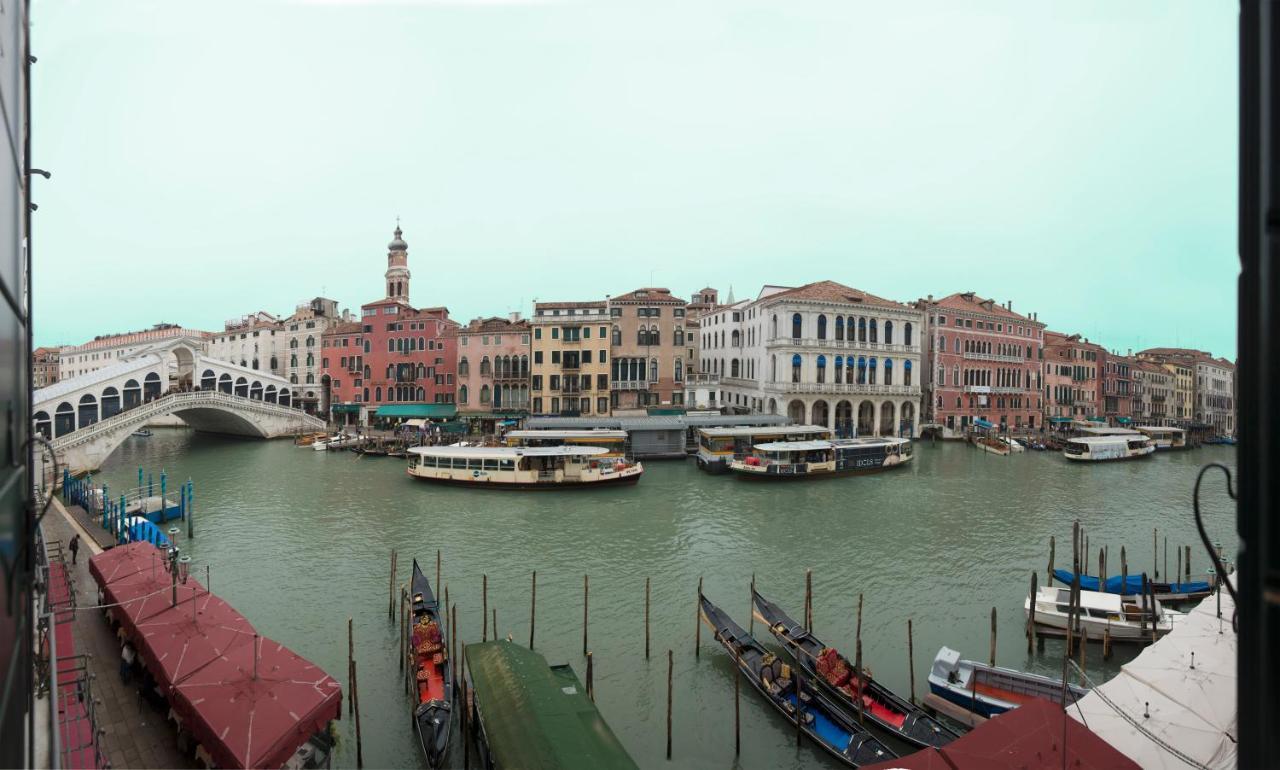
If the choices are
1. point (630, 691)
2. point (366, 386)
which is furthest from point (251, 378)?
point (630, 691)

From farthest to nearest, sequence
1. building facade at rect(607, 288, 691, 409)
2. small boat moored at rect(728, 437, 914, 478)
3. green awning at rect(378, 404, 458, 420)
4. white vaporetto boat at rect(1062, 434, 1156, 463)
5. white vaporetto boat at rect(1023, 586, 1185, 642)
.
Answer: green awning at rect(378, 404, 458, 420)
building facade at rect(607, 288, 691, 409)
white vaporetto boat at rect(1062, 434, 1156, 463)
small boat moored at rect(728, 437, 914, 478)
white vaporetto boat at rect(1023, 586, 1185, 642)

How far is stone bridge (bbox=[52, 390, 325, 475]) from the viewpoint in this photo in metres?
29.8

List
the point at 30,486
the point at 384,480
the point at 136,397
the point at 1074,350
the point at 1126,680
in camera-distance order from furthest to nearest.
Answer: the point at 1074,350 < the point at 136,397 < the point at 384,480 < the point at 1126,680 < the point at 30,486

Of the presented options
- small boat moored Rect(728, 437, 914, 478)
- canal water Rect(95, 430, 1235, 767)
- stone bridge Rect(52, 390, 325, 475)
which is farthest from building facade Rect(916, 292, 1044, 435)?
stone bridge Rect(52, 390, 325, 475)

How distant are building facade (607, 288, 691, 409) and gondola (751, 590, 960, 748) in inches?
1217

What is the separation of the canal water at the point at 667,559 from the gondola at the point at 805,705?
0.33 meters

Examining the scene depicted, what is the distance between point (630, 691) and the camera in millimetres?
10641

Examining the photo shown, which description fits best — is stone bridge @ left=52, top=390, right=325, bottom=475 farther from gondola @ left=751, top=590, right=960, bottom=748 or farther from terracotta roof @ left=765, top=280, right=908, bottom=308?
terracotta roof @ left=765, top=280, right=908, bottom=308

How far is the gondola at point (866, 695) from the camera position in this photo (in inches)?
359

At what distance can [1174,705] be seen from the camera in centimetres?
796

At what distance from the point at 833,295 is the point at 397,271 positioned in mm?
36545

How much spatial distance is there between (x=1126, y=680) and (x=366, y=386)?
46803mm

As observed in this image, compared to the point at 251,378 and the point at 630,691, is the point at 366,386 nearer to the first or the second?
the point at 251,378

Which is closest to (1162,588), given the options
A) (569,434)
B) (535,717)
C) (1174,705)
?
(1174,705)
